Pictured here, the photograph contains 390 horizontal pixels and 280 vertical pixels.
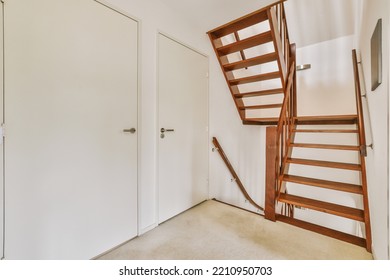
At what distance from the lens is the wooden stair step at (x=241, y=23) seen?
199 cm

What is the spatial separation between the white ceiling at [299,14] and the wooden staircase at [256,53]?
0.34 ft

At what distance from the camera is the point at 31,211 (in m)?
1.12

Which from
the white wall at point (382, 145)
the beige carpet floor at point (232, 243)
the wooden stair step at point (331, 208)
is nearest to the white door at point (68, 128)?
the beige carpet floor at point (232, 243)

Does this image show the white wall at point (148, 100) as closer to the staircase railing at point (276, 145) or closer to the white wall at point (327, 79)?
the staircase railing at point (276, 145)

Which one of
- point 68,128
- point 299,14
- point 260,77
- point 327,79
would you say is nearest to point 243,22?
point 260,77

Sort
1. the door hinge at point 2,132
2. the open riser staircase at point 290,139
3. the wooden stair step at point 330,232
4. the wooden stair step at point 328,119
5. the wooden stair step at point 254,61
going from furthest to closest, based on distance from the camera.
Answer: the wooden stair step at point 328,119, the wooden stair step at point 254,61, the open riser staircase at point 290,139, the wooden stair step at point 330,232, the door hinge at point 2,132

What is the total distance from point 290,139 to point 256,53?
6.38 feet

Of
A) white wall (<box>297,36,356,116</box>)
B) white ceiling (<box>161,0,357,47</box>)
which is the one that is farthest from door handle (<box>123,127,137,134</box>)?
white wall (<box>297,36,356,116</box>)

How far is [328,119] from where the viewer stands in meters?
2.50

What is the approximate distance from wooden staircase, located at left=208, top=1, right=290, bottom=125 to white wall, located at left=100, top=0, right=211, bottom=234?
86 cm

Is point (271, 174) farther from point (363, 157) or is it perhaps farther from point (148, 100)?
point (148, 100)

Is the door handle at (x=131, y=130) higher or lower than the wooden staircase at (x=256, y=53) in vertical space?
Answer: lower

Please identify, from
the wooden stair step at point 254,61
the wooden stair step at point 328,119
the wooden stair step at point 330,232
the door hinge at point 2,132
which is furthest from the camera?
the wooden stair step at point 328,119
